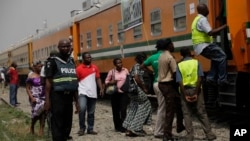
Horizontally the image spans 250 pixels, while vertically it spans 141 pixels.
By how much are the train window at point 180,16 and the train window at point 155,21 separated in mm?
914

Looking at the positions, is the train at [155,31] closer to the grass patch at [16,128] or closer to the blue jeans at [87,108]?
the blue jeans at [87,108]

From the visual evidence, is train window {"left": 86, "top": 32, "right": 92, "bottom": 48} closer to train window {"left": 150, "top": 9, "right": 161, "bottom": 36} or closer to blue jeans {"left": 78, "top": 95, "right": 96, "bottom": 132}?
train window {"left": 150, "top": 9, "right": 161, "bottom": 36}

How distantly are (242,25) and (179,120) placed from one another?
2135mm

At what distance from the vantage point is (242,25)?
8.92 m

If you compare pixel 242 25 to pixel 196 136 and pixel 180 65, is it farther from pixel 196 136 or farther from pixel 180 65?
pixel 196 136

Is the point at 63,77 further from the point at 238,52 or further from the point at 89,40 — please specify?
the point at 89,40

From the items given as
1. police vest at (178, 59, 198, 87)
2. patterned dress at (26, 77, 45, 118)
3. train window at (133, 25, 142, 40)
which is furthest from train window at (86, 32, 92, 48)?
police vest at (178, 59, 198, 87)

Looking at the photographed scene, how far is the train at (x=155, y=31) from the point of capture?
9016mm

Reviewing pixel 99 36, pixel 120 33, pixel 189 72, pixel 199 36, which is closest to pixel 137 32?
pixel 120 33

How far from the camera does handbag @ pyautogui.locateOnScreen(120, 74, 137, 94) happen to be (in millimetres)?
9727

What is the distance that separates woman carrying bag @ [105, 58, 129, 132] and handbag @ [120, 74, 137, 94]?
139 millimetres

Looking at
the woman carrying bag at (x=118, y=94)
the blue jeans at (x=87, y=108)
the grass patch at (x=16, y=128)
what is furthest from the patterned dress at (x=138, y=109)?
the grass patch at (x=16, y=128)

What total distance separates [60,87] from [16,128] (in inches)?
209

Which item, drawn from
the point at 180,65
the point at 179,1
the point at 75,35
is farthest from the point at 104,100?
the point at 180,65
